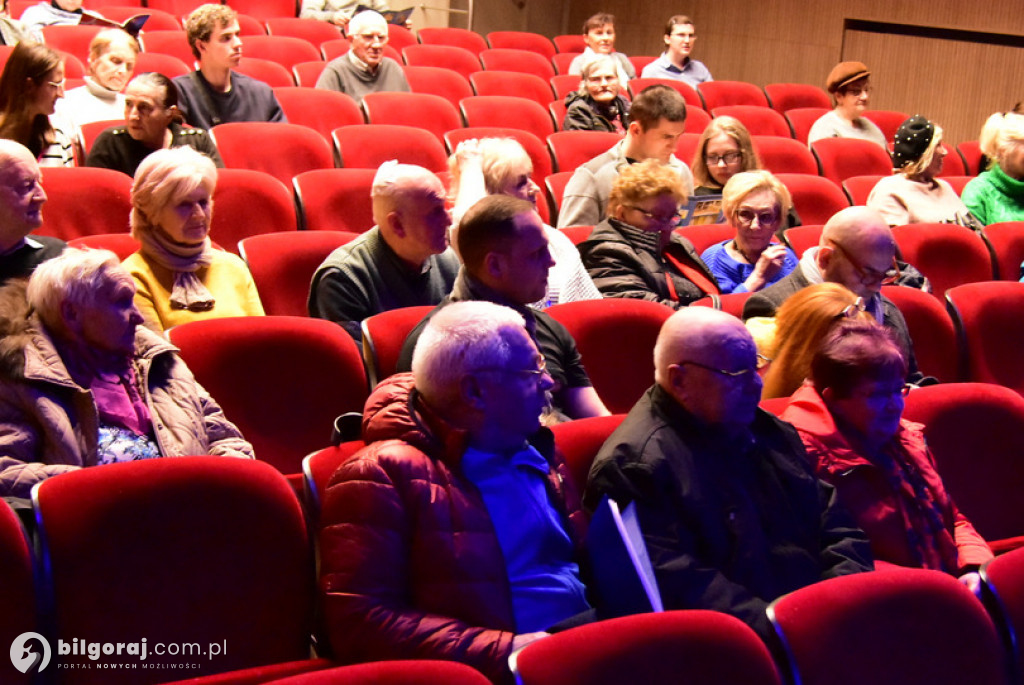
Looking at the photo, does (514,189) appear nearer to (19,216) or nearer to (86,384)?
(19,216)

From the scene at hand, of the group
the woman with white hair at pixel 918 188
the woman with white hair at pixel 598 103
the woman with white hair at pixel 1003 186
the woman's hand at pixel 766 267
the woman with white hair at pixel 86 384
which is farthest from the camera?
the woman with white hair at pixel 598 103

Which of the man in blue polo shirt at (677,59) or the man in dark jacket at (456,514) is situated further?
the man in blue polo shirt at (677,59)

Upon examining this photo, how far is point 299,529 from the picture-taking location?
1705mm

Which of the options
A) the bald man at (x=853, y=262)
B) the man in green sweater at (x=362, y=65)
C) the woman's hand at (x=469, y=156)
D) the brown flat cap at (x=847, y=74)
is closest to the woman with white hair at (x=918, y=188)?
the brown flat cap at (x=847, y=74)

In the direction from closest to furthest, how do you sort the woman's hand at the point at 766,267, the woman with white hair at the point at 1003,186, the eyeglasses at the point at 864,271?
1. the eyeglasses at the point at 864,271
2. the woman's hand at the point at 766,267
3. the woman with white hair at the point at 1003,186

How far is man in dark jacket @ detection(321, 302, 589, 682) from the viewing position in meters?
1.57

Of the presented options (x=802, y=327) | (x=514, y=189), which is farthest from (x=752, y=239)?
(x=802, y=327)

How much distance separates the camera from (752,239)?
3348mm

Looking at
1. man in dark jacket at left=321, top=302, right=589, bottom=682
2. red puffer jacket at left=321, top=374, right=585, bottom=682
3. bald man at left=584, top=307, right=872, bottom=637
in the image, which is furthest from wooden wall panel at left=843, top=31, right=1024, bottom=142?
red puffer jacket at left=321, top=374, right=585, bottom=682

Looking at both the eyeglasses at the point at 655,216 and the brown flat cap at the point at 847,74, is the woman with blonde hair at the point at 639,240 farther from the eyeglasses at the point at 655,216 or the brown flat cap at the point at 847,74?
the brown flat cap at the point at 847,74

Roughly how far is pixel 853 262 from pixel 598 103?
2266 millimetres

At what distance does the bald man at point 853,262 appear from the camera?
2.74 metres

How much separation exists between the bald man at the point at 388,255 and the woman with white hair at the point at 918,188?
7.35ft

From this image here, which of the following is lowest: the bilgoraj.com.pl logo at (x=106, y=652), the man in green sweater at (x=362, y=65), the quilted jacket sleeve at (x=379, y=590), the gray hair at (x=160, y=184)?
the bilgoraj.com.pl logo at (x=106, y=652)
